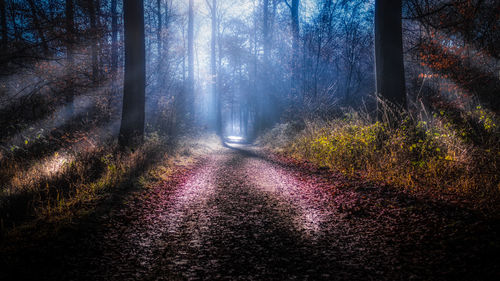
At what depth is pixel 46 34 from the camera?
5.92 metres

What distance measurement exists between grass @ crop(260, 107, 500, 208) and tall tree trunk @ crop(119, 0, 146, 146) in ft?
19.0

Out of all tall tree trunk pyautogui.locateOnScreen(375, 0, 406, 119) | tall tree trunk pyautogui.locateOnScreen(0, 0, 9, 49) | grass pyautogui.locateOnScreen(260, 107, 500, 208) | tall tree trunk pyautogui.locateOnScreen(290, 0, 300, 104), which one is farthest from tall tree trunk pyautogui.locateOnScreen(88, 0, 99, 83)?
tall tree trunk pyautogui.locateOnScreen(290, 0, 300, 104)

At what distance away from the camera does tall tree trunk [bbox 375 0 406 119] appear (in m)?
5.53

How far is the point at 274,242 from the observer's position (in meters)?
2.46

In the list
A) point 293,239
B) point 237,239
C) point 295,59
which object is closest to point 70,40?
point 237,239

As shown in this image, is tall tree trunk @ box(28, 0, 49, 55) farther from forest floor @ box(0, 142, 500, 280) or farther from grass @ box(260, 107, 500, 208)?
grass @ box(260, 107, 500, 208)

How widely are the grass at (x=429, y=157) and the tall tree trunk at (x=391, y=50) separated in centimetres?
84

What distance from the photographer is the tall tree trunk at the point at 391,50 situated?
553 centimetres

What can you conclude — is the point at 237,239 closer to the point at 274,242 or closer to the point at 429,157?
the point at 274,242

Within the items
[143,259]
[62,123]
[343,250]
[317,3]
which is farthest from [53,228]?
[317,3]

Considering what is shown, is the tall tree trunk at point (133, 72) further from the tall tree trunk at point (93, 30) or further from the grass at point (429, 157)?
the grass at point (429, 157)

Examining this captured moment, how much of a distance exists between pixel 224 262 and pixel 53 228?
2.09 meters

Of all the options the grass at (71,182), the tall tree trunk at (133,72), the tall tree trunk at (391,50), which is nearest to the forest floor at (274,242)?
the grass at (71,182)

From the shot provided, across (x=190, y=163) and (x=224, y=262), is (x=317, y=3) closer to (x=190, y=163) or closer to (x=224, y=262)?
(x=190, y=163)
